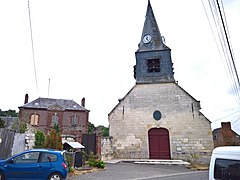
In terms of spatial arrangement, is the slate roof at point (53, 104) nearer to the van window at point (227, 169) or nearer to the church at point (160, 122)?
the church at point (160, 122)

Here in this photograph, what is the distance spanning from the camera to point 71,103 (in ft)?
114

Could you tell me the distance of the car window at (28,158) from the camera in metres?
6.66

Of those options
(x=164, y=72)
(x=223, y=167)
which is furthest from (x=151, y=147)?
(x=223, y=167)

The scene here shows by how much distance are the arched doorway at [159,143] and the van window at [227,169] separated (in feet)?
38.1

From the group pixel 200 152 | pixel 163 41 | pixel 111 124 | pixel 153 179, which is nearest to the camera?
pixel 153 179

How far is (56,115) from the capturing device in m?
32.2

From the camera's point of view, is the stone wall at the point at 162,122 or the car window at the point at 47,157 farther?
the stone wall at the point at 162,122

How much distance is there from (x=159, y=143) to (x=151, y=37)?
993cm

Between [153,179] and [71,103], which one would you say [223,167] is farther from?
[71,103]

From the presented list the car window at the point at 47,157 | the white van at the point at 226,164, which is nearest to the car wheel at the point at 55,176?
the car window at the point at 47,157

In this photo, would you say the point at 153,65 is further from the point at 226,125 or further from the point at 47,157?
the point at 47,157

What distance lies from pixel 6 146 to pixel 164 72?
42.5ft

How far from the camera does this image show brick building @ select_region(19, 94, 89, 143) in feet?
101

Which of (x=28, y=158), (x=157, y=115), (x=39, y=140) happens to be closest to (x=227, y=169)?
(x=28, y=158)
